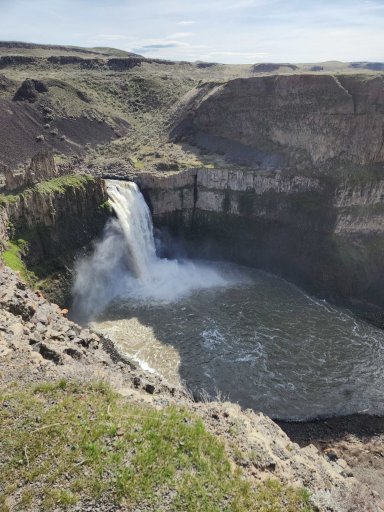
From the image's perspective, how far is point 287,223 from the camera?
49.2m

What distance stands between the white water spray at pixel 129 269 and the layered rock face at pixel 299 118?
17431 mm

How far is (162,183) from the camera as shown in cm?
5016

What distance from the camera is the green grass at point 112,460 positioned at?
13.0 meters

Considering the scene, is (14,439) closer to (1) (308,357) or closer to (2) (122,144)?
(1) (308,357)

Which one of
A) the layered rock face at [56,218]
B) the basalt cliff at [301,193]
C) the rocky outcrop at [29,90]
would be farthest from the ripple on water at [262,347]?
the rocky outcrop at [29,90]

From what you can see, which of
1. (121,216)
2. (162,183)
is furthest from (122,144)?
(121,216)

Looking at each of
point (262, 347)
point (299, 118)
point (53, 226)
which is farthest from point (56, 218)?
point (299, 118)

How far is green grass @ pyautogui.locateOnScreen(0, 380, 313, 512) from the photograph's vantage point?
13.0 meters

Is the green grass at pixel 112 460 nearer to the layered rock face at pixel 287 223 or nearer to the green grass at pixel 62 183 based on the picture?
the green grass at pixel 62 183

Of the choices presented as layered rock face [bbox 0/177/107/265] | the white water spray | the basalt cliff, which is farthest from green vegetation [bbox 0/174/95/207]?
the basalt cliff

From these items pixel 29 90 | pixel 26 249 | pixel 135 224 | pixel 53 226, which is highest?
pixel 29 90

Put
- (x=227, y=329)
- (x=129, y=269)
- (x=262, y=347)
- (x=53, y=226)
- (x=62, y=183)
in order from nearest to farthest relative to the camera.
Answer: (x=262, y=347) → (x=227, y=329) → (x=53, y=226) → (x=62, y=183) → (x=129, y=269)

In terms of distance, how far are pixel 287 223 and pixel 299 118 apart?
44.9ft

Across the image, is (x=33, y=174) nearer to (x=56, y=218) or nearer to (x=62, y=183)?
(x=62, y=183)
